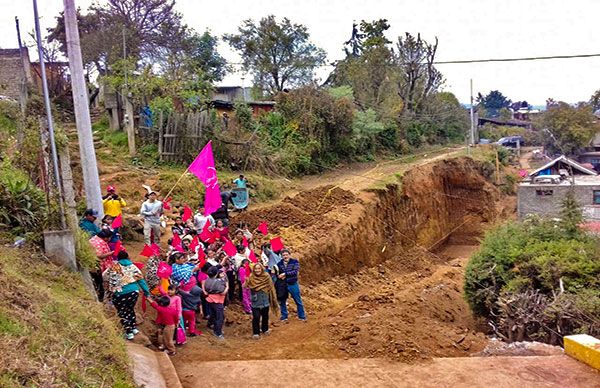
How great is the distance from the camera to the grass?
14.6 feet

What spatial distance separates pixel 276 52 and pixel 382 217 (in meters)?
14.9

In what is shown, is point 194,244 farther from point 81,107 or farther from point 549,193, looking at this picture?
point 549,193

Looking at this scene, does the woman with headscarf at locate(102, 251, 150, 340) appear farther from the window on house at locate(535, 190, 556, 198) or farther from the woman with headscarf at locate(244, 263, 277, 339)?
the window on house at locate(535, 190, 556, 198)

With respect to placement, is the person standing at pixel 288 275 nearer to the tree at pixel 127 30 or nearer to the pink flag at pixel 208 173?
the pink flag at pixel 208 173

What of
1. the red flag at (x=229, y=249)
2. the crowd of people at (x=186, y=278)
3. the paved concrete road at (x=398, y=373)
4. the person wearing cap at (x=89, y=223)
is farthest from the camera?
the red flag at (x=229, y=249)

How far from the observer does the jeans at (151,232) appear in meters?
11.6

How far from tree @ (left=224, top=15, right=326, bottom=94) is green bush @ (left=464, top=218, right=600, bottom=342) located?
20360mm

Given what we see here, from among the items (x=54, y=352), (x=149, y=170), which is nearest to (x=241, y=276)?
(x=54, y=352)

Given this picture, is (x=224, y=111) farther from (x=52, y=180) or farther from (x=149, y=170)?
(x=52, y=180)

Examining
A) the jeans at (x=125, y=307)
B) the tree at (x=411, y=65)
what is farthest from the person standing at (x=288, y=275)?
the tree at (x=411, y=65)

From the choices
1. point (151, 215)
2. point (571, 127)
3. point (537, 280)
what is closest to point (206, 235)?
point (151, 215)

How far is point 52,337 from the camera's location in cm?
522

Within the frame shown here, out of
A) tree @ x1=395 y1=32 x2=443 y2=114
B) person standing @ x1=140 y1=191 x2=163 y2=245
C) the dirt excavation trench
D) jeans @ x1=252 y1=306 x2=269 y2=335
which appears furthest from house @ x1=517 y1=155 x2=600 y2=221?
Answer: jeans @ x1=252 y1=306 x2=269 y2=335

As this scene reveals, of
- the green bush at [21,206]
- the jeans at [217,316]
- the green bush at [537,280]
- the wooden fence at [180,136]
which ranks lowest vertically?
the green bush at [537,280]
